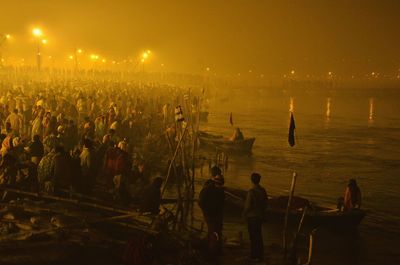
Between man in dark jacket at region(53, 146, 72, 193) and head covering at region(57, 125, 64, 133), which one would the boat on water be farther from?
head covering at region(57, 125, 64, 133)

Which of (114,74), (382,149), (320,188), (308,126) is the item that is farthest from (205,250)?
(114,74)

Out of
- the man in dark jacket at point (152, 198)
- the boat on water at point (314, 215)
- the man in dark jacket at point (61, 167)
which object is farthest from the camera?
the boat on water at point (314, 215)

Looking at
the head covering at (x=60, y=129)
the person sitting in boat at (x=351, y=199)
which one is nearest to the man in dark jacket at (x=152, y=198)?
the person sitting in boat at (x=351, y=199)

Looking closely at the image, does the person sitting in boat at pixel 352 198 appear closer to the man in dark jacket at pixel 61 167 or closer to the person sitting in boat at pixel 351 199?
the person sitting in boat at pixel 351 199

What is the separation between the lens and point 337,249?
15141 millimetres

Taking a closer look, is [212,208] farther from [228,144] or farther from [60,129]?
[228,144]

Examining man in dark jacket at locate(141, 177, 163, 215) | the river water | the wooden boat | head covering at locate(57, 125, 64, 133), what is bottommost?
the river water

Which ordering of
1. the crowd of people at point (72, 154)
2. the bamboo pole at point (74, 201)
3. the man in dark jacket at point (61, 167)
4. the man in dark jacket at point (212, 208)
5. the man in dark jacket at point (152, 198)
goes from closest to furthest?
the man in dark jacket at point (212, 208), the man in dark jacket at point (152, 198), the bamboo pole at point (74, 201), the man in dark jacket at point (61, 167), the crowd of people at point (72, 154)

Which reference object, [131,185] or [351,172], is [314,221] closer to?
[131,185]

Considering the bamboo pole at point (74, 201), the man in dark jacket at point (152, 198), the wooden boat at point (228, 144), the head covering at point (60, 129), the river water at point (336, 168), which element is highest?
the head covering at point (60, 129)

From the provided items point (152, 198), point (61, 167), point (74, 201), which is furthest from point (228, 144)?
point (152, 198)

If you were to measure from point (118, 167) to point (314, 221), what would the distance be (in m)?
6.54

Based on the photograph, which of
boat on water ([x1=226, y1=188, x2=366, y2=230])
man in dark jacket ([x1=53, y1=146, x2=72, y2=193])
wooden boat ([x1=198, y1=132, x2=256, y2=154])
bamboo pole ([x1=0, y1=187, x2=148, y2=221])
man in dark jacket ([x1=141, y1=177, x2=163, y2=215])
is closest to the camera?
man in dark jacket ([x1=141, y1=177, x2=163, y2=215])

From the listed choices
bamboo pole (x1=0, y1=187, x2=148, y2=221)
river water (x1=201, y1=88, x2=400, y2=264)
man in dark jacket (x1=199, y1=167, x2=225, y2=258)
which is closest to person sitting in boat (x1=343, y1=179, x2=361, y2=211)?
river water (x1=201, y1=88, x2=400, y2=264)
